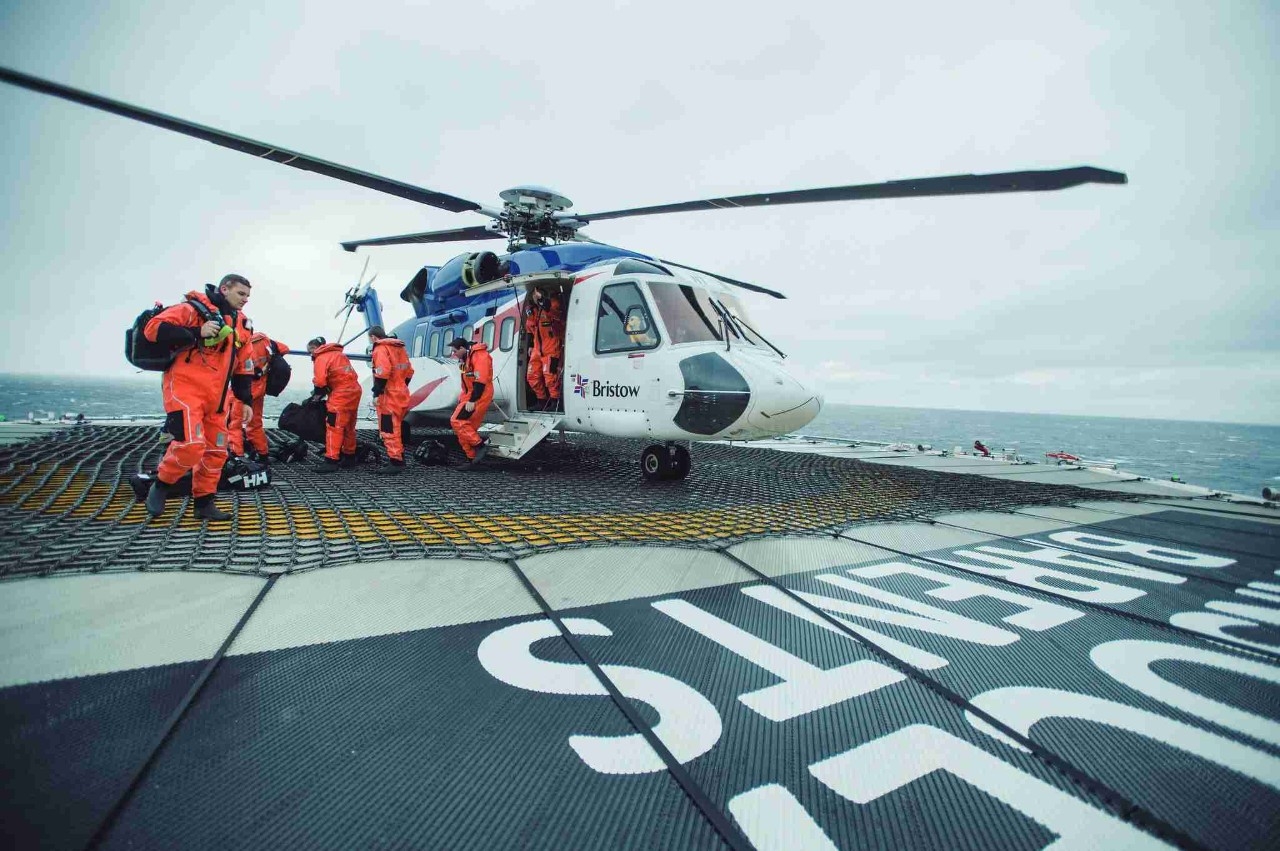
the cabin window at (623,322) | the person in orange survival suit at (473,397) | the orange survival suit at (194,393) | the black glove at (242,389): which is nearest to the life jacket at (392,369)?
the person in orange survival suit at (473,397)

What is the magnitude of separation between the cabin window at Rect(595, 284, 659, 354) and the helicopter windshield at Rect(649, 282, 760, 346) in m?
0.19

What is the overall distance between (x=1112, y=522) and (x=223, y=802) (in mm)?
7005

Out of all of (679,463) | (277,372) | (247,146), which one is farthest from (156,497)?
(679,463)

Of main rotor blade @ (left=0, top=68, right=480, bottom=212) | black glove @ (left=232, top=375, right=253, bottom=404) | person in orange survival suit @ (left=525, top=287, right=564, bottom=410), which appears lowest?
black glove @ (left=232, top=375, right=253, bottom=404)

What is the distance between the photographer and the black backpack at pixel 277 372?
21.4 feet

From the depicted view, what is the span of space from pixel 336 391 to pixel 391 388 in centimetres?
68

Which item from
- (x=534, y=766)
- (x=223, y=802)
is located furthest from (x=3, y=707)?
(x=534, y=766)

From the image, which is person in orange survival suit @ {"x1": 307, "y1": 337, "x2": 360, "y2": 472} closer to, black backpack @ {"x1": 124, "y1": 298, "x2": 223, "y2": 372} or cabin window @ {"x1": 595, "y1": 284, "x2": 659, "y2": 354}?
black backpack @ {"x1": 124, "y1": 298, "x2": 223, "y2": 372}

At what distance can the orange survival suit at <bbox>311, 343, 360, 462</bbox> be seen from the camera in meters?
6.98

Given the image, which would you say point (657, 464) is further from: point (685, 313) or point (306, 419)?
point (306, 419)

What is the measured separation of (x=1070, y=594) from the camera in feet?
10.4

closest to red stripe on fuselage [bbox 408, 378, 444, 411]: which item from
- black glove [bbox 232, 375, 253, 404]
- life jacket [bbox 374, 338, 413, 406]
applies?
life jacket [bbox 374, 338, 413, 406]

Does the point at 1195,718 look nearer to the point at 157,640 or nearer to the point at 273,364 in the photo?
the point at 157,640

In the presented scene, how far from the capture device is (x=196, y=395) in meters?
4.09
